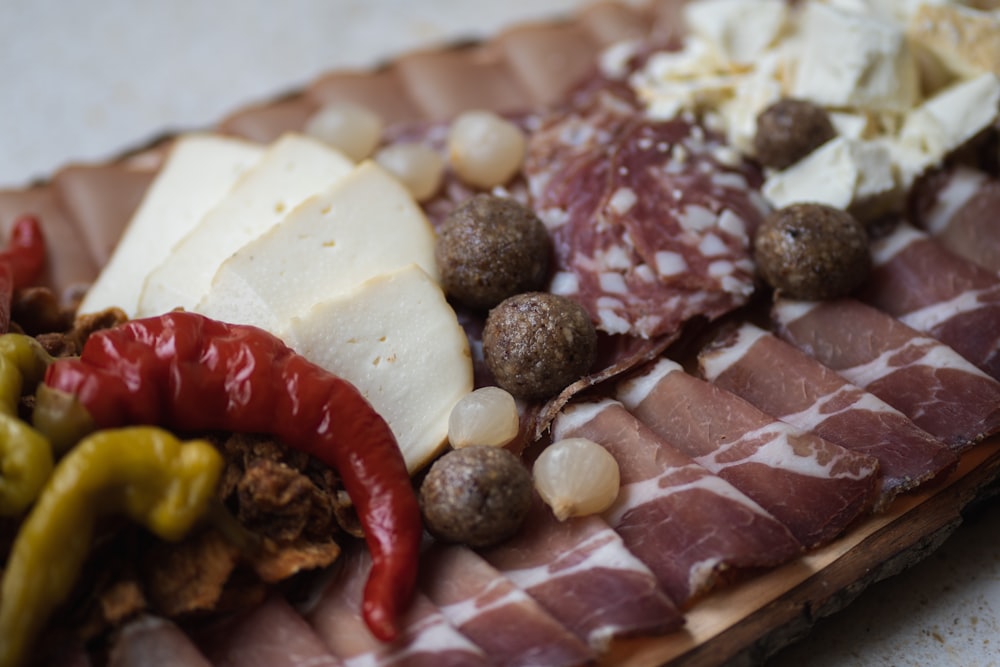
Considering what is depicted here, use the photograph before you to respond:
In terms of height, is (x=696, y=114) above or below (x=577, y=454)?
above

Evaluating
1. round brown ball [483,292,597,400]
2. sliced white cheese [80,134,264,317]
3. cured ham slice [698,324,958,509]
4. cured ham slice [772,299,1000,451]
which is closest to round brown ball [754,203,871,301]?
cured ham slice [772,299,1000,451]

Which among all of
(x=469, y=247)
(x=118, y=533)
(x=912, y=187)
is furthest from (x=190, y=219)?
(x=912, y=187)

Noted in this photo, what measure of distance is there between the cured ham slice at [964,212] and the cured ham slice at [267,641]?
225 centimetres

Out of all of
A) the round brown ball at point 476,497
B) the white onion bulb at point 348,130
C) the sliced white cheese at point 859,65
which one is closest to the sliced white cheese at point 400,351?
the round brown ball at point 476,497

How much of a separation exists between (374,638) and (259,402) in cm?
59

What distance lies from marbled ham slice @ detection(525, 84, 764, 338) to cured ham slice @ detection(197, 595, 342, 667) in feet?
3.78

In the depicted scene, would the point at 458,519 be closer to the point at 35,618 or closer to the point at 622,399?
the point at 622,399

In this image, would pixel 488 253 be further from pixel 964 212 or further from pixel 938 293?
pixel 964 212

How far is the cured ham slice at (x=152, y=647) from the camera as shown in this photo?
1.87 meters

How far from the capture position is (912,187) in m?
2.97

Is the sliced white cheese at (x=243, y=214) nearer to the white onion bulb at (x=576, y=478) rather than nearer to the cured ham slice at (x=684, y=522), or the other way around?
the white onion bulb at (x=576, y=478)

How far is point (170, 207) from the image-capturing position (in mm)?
3055

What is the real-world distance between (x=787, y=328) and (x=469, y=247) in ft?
3.19

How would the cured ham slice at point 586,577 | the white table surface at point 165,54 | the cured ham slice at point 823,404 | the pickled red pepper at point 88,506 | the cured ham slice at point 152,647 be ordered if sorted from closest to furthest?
the pickled red pepper at point 88,506, the cured ham slice at point 152,647, the cured ham slice at point 586,577, the cured ham slice at point 823,404, the white table surface at point 165,54
